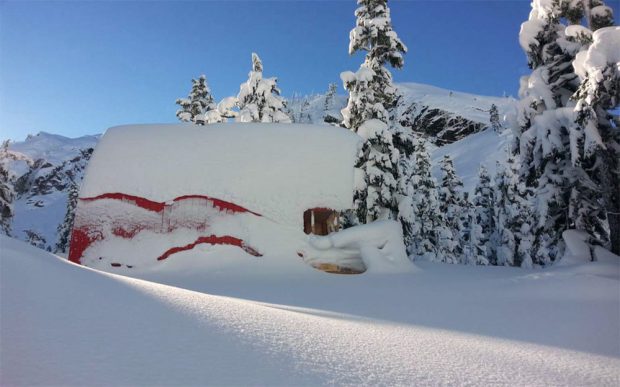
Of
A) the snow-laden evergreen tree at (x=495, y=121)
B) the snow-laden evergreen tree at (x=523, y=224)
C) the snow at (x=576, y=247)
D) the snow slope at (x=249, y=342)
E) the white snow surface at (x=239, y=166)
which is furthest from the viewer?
the snow-laden evergreen tree at (x=495, y=121)

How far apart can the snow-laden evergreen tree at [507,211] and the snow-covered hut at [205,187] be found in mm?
20393

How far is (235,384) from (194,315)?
1.29 m

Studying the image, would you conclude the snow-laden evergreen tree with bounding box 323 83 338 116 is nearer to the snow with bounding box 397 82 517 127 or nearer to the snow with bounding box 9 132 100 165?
the snow with bounding box 397 82 517 127

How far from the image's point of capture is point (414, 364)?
3.04 m

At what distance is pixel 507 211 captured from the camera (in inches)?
1140

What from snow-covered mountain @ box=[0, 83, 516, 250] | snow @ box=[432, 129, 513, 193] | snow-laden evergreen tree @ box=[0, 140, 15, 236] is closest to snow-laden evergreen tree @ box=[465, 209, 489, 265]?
snow-laden evergreen tree @ box=[0, 140, 15, 236]

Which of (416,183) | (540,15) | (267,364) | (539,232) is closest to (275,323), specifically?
(267,364)

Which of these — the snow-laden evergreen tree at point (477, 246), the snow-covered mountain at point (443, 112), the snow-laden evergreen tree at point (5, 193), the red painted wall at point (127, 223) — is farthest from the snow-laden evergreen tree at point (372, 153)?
the snow-covered mountain at point (443, 112)

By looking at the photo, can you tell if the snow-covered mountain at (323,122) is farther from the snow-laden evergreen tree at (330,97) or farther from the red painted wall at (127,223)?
the red painted wall at (127,223)

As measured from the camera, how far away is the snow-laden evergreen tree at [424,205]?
88.4 ft

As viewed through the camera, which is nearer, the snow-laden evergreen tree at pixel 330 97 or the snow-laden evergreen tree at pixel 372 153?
the snow-laden evergreen tree at pixel 372 153

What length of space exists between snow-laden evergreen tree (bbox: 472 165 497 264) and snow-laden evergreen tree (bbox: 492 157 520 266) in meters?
1.98

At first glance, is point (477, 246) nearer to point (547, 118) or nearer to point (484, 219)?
point (484, 219)

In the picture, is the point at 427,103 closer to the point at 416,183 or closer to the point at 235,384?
the point at 416,183
